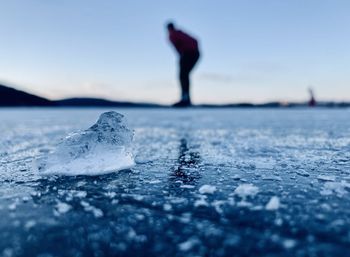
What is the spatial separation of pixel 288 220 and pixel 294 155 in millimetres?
2585

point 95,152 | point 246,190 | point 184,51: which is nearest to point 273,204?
point 246,190

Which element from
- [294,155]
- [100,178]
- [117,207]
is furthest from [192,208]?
[294,155]

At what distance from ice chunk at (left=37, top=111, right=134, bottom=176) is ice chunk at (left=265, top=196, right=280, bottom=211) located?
1.81 meters

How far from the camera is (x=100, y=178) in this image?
10.6 ft

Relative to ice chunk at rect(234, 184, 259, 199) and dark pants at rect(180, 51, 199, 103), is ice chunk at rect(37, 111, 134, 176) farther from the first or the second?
dark pants at rect(180, 51, 199, 103)

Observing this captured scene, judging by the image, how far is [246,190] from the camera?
8.82ft

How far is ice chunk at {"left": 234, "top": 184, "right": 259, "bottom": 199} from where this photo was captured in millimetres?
2630

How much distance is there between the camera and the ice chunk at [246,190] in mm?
2630

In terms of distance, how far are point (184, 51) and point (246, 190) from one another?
34.2 ft

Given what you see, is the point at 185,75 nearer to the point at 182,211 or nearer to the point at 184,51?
the point at 184,51

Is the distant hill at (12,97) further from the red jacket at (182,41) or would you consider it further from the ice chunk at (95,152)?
the ice chunk at (95,152)

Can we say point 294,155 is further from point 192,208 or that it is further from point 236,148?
point 192,208

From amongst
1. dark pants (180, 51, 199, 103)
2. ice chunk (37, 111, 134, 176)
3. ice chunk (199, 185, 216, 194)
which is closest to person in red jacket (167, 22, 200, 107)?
dark pants (180, 51, 199, 103)

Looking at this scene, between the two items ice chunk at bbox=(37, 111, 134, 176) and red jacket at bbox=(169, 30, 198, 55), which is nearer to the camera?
ice chunk at bbox=(37, 111, 134, 176)
